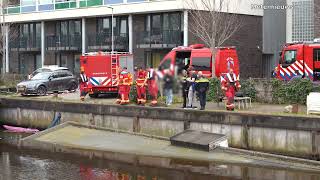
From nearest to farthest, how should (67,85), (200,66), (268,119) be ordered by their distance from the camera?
1. (268,119)
2. (200,66)
3. (67,85)

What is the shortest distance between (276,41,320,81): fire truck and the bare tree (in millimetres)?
4261

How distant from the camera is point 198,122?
19156mm

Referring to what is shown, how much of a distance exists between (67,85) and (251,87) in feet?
47.5

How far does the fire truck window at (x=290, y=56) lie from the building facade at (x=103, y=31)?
39.8 feet

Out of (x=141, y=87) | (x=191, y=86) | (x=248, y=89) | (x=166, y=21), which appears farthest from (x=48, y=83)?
(x=248, y=89)

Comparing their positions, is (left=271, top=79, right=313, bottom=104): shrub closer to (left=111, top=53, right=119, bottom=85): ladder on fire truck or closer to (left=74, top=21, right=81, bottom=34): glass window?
(left=111, top=53, right=119, bottom=85): ladder on fire truck

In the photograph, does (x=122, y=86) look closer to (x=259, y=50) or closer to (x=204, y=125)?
(x=204, y=125)

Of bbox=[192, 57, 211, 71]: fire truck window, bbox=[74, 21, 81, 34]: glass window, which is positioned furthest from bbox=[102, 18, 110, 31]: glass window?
bbox=[192, 57, 211, 71]: fire truck window

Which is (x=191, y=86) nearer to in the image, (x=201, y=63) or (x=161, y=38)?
(x=201, y=63)

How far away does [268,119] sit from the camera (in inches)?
677

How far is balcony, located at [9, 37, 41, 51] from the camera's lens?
49969mm

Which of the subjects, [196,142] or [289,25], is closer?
[196,142]

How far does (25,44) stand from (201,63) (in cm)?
2818

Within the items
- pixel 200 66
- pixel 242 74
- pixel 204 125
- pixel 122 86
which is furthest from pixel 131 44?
pixel 204 125
